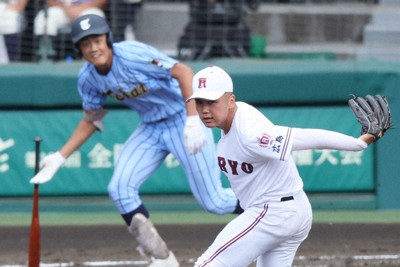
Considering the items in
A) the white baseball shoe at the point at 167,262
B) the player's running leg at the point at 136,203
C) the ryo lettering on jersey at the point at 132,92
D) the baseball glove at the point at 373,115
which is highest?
the baseball glove at the point at 373,115

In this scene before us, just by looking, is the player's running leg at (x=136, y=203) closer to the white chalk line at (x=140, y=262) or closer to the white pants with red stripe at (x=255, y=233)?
the white chalk line at (x=140, y=262)

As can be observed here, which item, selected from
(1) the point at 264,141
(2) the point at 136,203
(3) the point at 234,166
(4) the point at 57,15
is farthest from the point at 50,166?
(4) the point at 57,15

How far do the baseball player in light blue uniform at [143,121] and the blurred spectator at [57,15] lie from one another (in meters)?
3.39

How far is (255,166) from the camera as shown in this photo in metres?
5.47

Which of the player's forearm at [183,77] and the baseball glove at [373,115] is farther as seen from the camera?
the player's forearm at [183,77]

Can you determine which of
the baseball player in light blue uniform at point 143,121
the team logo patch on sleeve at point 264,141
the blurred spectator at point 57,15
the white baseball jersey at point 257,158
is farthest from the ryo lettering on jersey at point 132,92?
the blurred spectator at point 57,15

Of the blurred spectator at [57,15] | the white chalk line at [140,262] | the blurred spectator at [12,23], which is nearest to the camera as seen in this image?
the white chalk line at [140,262]

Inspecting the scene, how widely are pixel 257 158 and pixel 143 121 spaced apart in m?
2.45

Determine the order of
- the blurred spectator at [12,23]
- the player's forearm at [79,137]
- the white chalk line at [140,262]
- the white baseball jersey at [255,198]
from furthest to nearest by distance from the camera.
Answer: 1. the blurred spectator at [12,23]
2. the white chalk line at [140,262]
3. the player's forearm at [79,137]
4. the white baseball jersey at [255,198]

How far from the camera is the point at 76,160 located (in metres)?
10.0

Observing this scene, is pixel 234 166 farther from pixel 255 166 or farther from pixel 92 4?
pixel 92 4

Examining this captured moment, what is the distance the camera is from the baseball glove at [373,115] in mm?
5414

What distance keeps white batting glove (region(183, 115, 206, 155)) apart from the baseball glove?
1.63m

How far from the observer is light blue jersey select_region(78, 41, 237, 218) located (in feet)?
24.1
